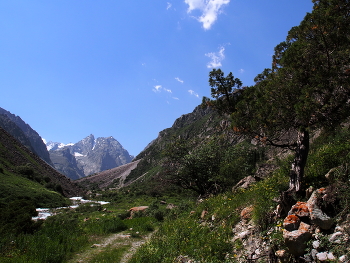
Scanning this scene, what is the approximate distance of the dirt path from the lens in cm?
914

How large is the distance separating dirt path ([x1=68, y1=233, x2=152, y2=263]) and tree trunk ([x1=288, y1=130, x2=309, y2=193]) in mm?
6702

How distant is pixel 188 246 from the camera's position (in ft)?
26.0

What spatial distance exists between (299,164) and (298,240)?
11.5ft

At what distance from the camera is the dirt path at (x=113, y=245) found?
9.14 metres

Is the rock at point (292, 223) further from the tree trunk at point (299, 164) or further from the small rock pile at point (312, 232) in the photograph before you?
the tree trunk at point (299, 164)

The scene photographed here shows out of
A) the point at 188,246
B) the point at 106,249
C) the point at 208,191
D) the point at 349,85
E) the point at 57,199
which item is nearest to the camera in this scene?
the point at 349,85

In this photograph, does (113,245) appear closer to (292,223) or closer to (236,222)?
(236,222)

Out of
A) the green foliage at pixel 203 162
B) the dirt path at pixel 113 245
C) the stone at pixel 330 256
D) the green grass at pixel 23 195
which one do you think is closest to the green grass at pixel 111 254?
the dirt path at pixel 113 245

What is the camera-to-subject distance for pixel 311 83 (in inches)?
316

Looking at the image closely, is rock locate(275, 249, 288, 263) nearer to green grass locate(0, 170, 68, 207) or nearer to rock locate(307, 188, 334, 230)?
rock locate(307, 188, 334, 230)

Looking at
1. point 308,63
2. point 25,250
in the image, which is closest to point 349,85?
point 308,63

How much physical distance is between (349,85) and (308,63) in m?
1.58

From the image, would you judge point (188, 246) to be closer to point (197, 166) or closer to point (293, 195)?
point (293, 195)

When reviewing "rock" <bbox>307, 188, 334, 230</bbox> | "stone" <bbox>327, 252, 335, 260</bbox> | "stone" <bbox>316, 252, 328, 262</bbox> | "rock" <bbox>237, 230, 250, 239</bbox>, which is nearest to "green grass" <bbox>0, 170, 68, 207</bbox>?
"rock" <bbox>237, 230, 250, 239</bbox>
